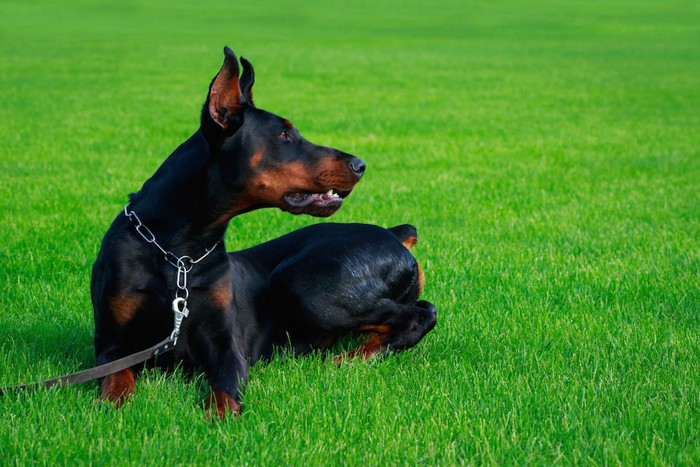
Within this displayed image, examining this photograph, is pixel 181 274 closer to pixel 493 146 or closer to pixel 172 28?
pixel 493 146

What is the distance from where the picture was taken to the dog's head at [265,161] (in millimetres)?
4426

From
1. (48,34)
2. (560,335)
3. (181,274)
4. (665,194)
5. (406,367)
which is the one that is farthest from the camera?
(48,34)

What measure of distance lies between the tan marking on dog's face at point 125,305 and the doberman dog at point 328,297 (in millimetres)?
642

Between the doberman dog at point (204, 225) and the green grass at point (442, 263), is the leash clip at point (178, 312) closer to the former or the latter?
the doberman dog at point (204, 225)

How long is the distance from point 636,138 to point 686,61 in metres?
17.5

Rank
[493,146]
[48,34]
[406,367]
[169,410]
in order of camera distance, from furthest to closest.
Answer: [48,34], [493,146], [406,367], [169,410]

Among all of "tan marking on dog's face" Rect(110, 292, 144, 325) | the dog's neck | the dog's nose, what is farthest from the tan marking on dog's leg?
the dog's nose

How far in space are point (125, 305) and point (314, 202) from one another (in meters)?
1.03

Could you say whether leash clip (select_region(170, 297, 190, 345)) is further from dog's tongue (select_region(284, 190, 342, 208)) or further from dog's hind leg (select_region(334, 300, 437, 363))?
dog's hind leg (select_region(334, 300, 437, 363))

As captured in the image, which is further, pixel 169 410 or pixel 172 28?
pixel 172 28

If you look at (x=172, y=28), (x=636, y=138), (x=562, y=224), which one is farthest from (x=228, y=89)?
(x=172, y=28)

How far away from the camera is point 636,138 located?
1591 cm

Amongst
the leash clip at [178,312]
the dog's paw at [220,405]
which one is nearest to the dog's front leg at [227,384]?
the dog's paw at [220,405]

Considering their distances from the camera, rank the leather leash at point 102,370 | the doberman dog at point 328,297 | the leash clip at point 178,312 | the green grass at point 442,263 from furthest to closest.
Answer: the doberman dog at point 328,297, the leash clip at point 178,312, the leather leash at point 102,370, the green grass at point 442,263
